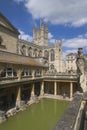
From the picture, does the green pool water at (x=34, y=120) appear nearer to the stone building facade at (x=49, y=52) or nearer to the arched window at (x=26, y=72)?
the arched window at (x=26, y=72)

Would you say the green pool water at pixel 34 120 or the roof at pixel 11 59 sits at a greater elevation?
the roof at pixel 11 59

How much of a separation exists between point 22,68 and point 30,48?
33850 millimetres

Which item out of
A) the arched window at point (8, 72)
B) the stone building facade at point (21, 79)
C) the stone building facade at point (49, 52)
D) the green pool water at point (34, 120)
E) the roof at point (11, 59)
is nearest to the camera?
the green pool water at point (34, 120)


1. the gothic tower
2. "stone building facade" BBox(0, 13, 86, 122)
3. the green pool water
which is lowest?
the green pool water

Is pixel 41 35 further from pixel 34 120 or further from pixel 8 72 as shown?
pixel 34 120

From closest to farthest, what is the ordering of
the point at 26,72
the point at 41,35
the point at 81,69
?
1. the point at 81,69
2. the point at 26,72
3. the point at 41,35

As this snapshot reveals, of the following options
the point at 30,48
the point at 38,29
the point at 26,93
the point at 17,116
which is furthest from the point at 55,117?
the point at 38,29

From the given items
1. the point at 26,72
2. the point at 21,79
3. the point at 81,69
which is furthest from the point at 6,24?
the point at 81,69

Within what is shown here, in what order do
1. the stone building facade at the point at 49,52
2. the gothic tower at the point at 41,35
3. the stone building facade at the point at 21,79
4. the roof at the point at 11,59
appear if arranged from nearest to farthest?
1. the roof at the point at 11,59
2. the stone building facade at the point at 21,79
3. the stone building facade at the point at 49,52
4. the gothic tower at the point at 41,35

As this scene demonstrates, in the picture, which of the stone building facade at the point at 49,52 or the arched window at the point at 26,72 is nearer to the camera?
the arched window at the point at 26,72

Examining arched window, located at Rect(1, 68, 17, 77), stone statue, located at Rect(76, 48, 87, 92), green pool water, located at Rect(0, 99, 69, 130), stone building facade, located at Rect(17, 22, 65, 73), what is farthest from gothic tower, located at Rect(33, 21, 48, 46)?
stone statue, located at Rect(76, 48, 87, 92)

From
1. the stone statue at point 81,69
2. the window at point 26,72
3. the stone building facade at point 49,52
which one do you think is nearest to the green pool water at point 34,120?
the window at point 26,72

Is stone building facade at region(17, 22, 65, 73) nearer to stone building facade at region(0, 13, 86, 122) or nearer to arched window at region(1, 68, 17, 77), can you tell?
stone building facade at region(0, 13, 86, 122)

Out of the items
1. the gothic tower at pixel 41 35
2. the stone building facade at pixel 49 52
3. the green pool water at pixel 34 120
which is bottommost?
the green pool water at pixel 34 120
